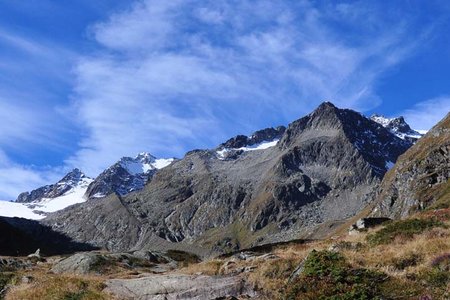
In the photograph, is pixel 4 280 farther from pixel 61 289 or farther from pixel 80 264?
pixel 80 264

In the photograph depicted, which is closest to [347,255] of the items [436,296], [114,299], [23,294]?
[436,296]

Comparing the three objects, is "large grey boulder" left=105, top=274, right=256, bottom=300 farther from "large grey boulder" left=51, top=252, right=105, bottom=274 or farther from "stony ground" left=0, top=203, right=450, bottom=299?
"large grey boulder" left=51, top=252, right=105, bottom=274

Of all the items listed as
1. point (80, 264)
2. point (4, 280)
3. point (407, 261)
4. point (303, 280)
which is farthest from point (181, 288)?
point (80, 264)

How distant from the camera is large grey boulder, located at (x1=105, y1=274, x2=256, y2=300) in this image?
60.6 ft

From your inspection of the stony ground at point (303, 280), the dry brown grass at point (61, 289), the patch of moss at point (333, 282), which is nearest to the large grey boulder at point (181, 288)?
the stony ground at point (303, 280)

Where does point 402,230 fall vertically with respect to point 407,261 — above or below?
above

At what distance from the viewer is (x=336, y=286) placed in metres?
15.1

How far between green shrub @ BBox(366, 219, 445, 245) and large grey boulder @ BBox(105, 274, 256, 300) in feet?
29.2

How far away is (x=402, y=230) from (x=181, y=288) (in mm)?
13163

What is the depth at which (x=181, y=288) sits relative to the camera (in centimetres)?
1970

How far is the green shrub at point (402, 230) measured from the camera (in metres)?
25.1

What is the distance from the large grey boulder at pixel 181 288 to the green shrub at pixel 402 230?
8903mm

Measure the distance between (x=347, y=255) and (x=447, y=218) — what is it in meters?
13.7

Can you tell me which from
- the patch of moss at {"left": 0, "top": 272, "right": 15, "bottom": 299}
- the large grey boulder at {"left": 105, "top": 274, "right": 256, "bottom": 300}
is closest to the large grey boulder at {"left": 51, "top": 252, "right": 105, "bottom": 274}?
the patch of moss at {"left": 0, "top": 272, "right": 15, "bottom": 299}
